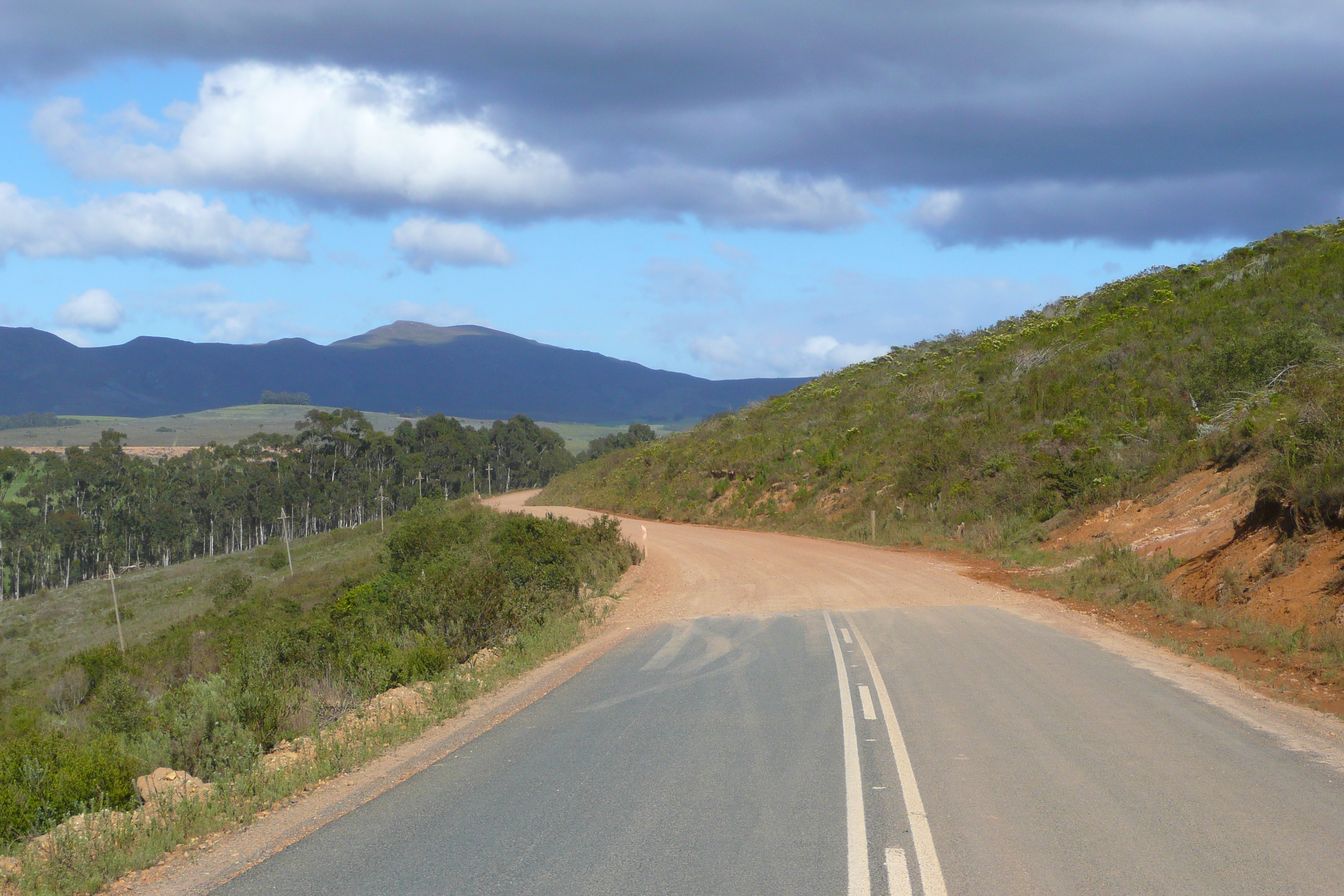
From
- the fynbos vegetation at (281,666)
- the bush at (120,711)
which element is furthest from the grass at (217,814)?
the bush at (120,711)

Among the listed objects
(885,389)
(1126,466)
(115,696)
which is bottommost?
(115,696)

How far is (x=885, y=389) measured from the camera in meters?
45.5

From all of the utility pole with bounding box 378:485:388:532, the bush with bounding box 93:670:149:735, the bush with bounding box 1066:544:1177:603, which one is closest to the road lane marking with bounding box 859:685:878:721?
the bush with bounding box 93:670:149:735

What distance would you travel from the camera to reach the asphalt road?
16.0 ft

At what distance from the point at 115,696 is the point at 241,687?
7.69 m

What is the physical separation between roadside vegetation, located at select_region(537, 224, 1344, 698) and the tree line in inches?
2555

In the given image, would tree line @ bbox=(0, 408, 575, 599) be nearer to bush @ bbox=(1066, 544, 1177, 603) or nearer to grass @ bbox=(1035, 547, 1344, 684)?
bush @ bbox=(1066, 544, 1177, 603)

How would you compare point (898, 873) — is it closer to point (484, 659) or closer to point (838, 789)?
point (838, 789)

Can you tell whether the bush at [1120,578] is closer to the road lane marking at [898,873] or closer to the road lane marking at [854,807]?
the road lane marking at [854,807]

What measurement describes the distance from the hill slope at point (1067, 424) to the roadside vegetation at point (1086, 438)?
0.23 feet

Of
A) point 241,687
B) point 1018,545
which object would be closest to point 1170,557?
point 1018,545

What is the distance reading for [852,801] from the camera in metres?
6.03

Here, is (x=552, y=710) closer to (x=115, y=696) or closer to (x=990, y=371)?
(x=115, y=696)

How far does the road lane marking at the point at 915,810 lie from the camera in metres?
4.80
